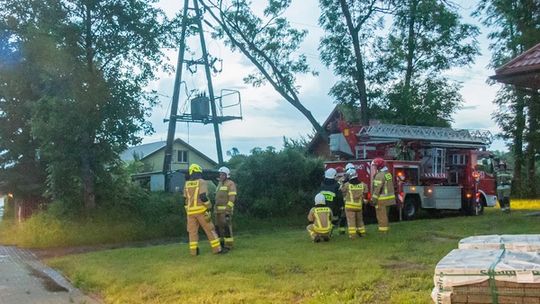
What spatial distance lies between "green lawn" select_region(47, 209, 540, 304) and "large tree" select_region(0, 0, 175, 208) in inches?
162

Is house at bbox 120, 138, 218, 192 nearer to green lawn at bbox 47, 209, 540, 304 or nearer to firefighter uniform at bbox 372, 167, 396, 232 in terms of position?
firefighter uniform at bbox 372, 167, 396, 232

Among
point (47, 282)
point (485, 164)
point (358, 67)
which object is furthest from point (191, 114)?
point (47, 282)

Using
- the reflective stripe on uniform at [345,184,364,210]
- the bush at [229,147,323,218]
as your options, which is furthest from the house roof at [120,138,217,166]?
the reflective stripe on uniform at [345,184,364,210]

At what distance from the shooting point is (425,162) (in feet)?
60.7

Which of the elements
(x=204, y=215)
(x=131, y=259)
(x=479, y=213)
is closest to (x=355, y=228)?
(x=204, y=215)

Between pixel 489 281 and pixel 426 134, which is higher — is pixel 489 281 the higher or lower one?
the lower one

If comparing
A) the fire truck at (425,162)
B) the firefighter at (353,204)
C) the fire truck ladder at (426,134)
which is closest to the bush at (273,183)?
the fire truck at (425,162)

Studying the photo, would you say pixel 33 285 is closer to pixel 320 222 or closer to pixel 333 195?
pixel 320 222

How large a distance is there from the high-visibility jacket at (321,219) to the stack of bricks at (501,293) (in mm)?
7496

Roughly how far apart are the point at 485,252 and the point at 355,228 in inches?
304

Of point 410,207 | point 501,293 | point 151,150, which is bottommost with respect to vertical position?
point 410,207

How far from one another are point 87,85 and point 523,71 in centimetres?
1058

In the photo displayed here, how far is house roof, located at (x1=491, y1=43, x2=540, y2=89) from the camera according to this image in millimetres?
10922

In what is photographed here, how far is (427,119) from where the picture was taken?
23.8 metres
